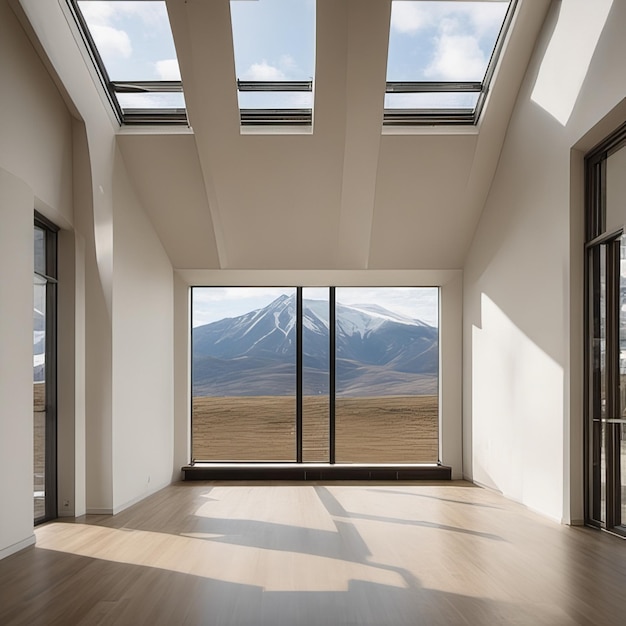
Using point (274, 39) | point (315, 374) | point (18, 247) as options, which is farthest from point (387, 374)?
point (18, 247)

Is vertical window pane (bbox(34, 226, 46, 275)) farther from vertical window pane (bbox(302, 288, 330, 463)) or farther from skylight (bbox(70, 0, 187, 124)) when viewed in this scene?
vertical window pane (bbox(302, 288, 330, 463))

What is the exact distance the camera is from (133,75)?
7148 mm

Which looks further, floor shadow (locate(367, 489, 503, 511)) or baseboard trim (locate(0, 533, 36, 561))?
floor shadow (locate(367, 489, 503, 511))

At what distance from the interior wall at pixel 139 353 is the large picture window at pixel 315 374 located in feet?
2.39

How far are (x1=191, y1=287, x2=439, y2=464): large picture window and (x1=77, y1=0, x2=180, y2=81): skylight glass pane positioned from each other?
3.63 metres

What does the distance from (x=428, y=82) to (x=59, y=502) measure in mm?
5493

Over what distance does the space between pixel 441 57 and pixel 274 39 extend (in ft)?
5.46

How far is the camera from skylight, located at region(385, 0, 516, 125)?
260 inches

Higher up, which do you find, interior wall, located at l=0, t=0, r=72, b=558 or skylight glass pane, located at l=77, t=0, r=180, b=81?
skylight glass pane, located at l=77, t=0, r=180, b=81

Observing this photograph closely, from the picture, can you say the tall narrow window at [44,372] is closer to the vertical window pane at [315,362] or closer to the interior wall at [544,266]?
the vertical window pane at [315,362]

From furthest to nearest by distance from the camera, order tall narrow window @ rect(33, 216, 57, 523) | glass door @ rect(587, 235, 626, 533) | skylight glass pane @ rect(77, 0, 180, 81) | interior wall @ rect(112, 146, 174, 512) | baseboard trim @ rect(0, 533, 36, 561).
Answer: interior wall @ rect(112, 146, 174, 512) → tall narrow window @ rect(33, 216, 57, 523) → skylight glass pane @ rect(77, 0, 180, 81) → glass door @ rect(587, 235, 626, 533) → baseboard trim @ rect(0, 533, 36, 561)

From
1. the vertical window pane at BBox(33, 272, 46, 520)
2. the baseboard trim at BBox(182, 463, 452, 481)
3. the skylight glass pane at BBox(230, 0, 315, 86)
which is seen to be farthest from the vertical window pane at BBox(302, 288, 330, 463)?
the vertical window pane at BBox(33, 272, 46, 520)

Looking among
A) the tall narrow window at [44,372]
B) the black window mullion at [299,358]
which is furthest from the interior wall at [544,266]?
the tall narrow window at [44,372]

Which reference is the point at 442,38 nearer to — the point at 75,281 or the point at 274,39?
the point at 274,39
